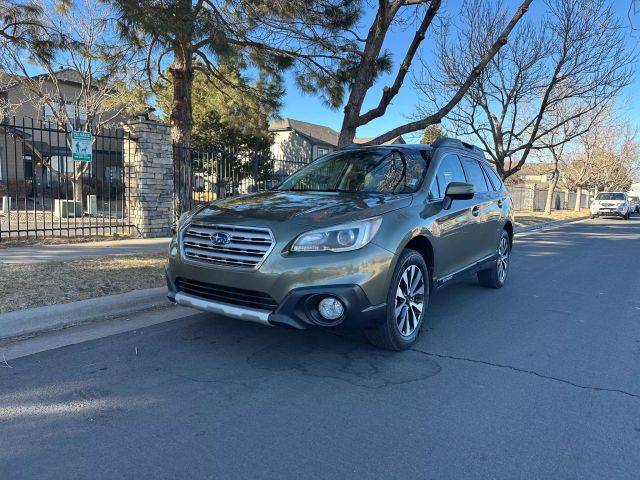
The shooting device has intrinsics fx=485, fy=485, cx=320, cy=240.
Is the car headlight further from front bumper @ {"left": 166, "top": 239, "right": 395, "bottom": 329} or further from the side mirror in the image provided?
the side mirror

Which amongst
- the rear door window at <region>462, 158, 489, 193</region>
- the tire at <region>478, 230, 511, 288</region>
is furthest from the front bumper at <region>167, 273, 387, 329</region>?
the tire at <region>478, 230, 511, 288</region>

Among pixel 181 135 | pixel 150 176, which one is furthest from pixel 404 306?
pixel 181 135

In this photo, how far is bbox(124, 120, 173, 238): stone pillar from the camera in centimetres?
1031

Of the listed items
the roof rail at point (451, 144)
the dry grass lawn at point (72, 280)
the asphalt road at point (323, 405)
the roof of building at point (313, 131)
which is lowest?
the asphalt road at point (323, 405)

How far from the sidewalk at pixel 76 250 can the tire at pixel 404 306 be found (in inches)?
212

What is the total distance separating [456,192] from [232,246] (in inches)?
87.4

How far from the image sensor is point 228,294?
3859mm

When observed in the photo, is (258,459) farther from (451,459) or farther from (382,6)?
(382,6)

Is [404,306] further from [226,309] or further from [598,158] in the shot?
[598,158]

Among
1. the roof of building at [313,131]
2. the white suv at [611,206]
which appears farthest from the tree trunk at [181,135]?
the white suv at [611,206]

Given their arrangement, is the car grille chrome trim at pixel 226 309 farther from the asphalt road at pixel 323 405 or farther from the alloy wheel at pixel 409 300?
the alloy wheel at pixel 409 300

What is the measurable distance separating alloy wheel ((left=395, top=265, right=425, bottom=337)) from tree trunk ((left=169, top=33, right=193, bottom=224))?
780cm

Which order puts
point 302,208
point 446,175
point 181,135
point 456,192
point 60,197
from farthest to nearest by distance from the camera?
1. point 60,197
2. point 181,135
3. point 446,175
4. point 456,192
5. point 302,208

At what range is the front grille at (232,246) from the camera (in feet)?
12.1
